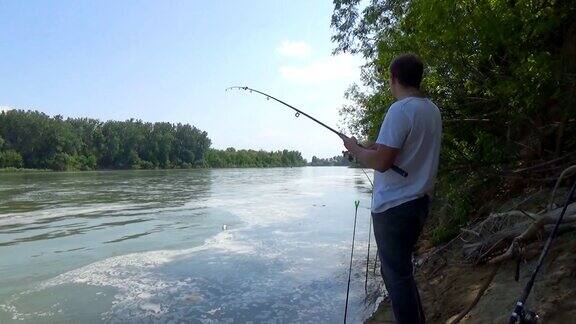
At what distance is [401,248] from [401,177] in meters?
0.45

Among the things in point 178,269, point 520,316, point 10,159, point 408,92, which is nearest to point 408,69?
point 408,92

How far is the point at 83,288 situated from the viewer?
7.37 m

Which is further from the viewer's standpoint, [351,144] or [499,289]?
[499,289]

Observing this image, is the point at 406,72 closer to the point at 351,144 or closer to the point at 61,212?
the point at 351,144

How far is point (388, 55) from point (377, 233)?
3.30 metres

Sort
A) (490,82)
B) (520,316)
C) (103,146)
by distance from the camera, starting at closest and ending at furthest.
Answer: (520,316), (490,82), (103,146)

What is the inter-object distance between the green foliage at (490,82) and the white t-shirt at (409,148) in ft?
6.45

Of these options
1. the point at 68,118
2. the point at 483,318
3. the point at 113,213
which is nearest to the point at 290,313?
the point at 483,318

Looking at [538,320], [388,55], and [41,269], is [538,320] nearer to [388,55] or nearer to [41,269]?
[388,55]

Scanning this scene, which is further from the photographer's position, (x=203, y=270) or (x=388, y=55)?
(x=203, y=270)

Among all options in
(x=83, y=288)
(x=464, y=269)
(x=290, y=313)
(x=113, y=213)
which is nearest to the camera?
(x=464, y=269)

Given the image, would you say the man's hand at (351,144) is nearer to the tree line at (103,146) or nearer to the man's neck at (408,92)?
the man's neck at (408,92)

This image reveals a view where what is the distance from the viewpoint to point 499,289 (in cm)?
405

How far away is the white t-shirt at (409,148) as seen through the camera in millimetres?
2744
